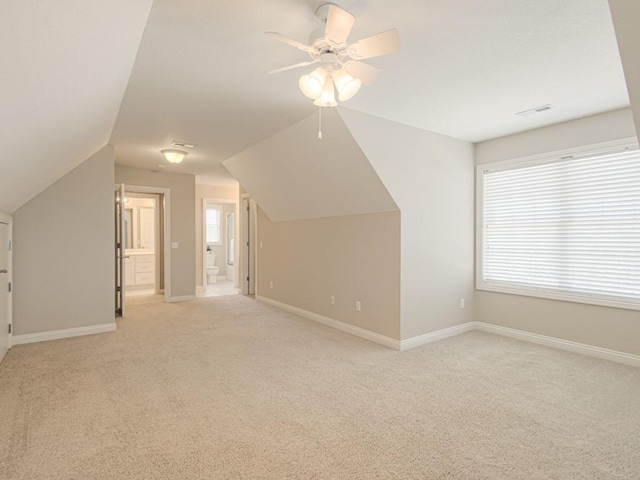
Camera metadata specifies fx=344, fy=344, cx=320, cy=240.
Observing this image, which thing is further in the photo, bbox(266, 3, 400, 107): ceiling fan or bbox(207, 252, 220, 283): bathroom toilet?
bbox(207, 252, 220, 283): bathroom toilet

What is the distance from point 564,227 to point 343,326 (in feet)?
9.57

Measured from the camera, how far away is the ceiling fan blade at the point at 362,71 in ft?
6.98

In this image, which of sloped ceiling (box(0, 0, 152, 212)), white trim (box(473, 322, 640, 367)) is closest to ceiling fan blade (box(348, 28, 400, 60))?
sloped ceiling (box(0, 0, 152, 212))

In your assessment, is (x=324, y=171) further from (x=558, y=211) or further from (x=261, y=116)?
(x=558, y=211)

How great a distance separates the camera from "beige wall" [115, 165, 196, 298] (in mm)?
6750

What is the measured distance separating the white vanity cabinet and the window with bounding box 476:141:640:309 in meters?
7.32

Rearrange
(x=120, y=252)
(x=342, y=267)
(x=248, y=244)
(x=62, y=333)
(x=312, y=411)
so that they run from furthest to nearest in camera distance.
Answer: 1. (x=248, y=244)
2. (x=120, y=252)
3. (x=342, y=267)
4. (x=62, y=333)
5. (x=312, y=411)

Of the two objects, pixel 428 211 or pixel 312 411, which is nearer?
pixel 312 411

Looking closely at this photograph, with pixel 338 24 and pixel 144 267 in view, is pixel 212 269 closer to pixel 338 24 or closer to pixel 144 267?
pixel 144 267

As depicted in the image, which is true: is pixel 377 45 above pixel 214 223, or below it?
above

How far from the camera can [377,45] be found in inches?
73.6

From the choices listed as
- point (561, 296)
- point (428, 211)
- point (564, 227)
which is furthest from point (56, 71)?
point (561, 296)

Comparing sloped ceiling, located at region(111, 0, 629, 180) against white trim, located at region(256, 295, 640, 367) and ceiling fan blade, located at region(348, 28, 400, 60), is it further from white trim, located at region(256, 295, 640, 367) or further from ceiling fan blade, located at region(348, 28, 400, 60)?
white trim, located at region(256, 295, 640, 367)

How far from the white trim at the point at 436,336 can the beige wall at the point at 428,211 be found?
0.18 feet
